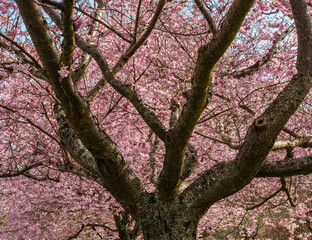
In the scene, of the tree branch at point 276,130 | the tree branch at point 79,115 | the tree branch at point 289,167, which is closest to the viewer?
the tree branch at point 79,115

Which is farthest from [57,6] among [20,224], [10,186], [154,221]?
[20,224]

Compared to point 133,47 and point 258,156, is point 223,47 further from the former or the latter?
point 133,47

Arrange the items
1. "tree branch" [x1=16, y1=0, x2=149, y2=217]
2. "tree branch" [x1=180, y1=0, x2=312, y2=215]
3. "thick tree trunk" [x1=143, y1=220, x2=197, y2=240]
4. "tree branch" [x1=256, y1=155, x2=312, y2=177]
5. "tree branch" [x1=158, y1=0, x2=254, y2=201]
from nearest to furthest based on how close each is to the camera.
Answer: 1. "tree branch" [x1=158, y1=0, x2=254, y2=201]
2. "tree branch" [x1=16, y1=0, x2=149, y2=217]
3. "tree branch" [x1=180, y1=0, x2=312, y2=215]
4. "tree branch" [x1=256, y1=155, x2=312, y2=177]
5. "thick tree trunk" [x1=143, y1=220, x2=197, y2=240]

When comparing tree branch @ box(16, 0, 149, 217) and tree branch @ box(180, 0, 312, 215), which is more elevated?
tree branch @ box(16, 0, 149, 217)

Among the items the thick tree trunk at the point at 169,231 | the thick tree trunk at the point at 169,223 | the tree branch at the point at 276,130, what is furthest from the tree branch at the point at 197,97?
the tree branch at the point at 276,130

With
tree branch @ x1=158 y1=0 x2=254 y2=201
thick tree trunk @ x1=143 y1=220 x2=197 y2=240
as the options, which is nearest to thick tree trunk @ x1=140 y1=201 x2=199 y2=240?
thick tree trunk @ x1=143 y1=220 x2=197 y2=240

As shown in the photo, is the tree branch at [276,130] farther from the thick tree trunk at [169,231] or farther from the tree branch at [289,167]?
the thick tree trunk at [169,231]

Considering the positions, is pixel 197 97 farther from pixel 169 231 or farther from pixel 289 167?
pixel 169 231

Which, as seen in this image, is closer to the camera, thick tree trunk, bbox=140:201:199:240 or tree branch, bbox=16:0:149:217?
tree branch, bbox=16:0:149:217

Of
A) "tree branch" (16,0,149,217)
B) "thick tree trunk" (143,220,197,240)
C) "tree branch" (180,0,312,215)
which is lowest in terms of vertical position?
"thick tree trunk" (143,220,197,240)

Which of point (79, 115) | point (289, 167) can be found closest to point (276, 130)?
point (289, 167)

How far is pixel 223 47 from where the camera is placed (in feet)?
7.16

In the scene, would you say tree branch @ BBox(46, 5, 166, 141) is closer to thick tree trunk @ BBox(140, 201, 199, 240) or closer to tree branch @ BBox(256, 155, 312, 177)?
thick tree trunk @ BBox(140, 201, 199, 240)

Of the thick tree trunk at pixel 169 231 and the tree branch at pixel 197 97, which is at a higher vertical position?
the tree branch at pixel 197 97
